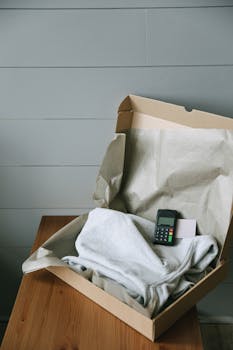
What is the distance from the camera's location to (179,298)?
913 mm

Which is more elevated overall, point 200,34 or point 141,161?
point 200,34

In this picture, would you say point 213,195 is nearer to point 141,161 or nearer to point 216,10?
point 141,161

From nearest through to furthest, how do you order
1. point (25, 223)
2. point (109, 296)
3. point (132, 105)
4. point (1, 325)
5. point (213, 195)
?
point (109, 296)
point (213, 195)
point (132, 105)
point (25, 223)
point (1, 325)

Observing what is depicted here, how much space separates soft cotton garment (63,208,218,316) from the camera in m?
0.95

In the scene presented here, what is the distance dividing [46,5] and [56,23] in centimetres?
5

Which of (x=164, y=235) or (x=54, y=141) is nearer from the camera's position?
(x=164, y=235)

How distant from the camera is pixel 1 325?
1.55 metres

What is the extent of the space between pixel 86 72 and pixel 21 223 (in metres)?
0.51

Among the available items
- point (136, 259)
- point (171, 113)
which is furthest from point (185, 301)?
point (171, 113)

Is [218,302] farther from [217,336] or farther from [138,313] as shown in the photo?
[138,313]

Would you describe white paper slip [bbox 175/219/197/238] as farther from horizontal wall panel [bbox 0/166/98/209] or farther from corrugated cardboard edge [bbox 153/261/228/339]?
horizontal wall panel [bbox 0/166/98/209]

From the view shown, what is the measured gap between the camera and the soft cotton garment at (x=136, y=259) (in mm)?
947

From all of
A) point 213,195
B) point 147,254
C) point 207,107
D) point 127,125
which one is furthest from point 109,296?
point 207,107

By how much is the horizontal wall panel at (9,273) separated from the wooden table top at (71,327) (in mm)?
406
